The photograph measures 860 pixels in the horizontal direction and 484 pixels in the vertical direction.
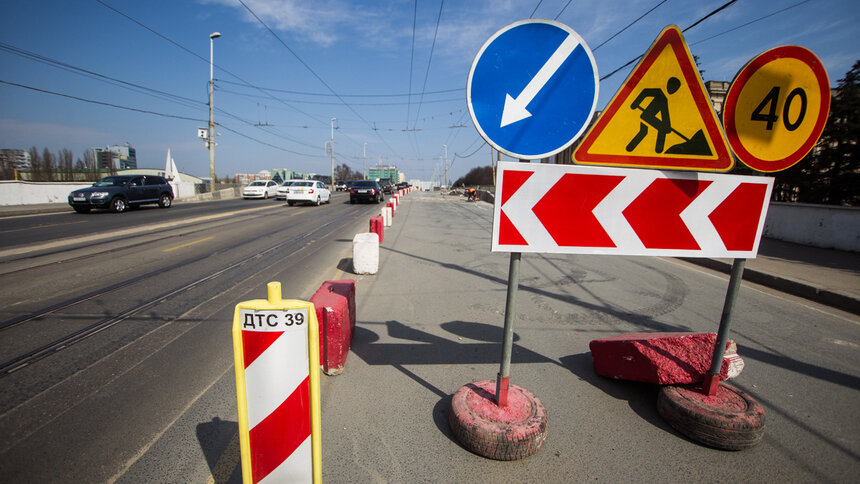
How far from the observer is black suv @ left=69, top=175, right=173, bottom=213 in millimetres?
14648

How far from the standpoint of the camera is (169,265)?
6.47m

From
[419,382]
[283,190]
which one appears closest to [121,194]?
[283,190]

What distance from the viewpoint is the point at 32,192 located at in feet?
61.5

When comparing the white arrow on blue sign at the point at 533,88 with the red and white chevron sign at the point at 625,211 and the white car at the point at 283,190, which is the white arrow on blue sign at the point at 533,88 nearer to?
the red and white chevron sign at the point at 625,211

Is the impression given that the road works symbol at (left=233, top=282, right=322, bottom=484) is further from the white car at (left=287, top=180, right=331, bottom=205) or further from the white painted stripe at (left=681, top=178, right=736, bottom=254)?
the white car at (left=287, top=180, right=331, bottom=205)

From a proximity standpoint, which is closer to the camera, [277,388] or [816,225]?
[277,388]

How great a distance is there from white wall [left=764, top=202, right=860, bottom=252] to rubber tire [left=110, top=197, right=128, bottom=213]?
77.9 ft

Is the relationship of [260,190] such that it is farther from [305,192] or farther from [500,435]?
[500,435]

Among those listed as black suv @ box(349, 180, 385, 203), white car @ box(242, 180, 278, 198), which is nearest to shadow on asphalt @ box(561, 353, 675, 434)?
black suv @ box(349, 180, 385, 203)

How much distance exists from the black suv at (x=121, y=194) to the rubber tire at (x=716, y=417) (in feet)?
66.9

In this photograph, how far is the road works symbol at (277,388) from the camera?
4.81 feet

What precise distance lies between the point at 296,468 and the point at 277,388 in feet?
1.36

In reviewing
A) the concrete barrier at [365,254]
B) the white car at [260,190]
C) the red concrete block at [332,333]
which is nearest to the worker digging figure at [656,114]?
the red concrete block at [332,333]

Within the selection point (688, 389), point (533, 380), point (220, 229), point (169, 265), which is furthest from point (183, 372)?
point (220, 229)
